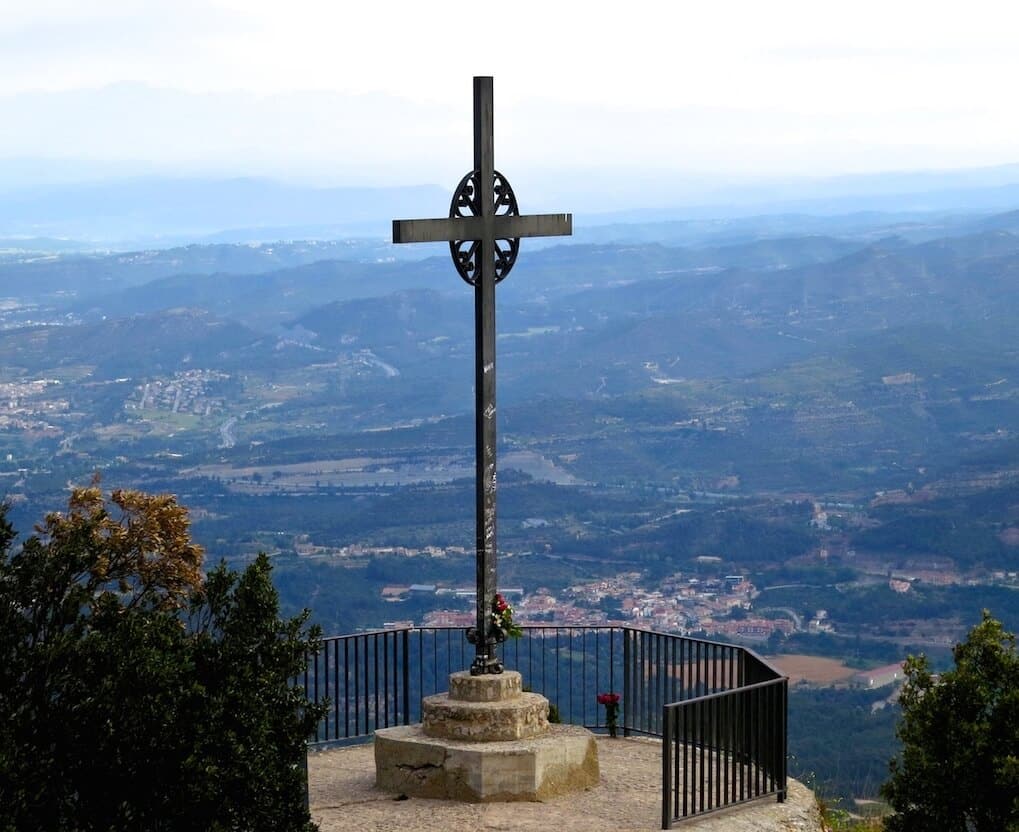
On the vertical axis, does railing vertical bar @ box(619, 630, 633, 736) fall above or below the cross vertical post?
below

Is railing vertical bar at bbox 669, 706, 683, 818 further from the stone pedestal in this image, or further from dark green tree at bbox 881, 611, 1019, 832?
dark green tree at bbox 881, 611, 1019, 832

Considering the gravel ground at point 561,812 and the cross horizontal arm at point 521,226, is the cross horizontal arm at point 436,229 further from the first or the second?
the gravel ground at point 561,812

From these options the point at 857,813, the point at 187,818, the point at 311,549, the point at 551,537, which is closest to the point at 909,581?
the point at 551,537

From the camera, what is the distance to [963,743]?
12.0 m

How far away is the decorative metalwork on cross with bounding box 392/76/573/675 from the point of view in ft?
46.7

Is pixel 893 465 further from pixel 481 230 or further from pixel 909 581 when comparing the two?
pixel 481 230

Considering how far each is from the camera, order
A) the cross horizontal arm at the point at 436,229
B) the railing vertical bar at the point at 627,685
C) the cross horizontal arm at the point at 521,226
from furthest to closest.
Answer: the railing vertical bar at the point at 627,685
the cross horizontal arm at the point at 521,226
the cross horizontal arm at the point at 436,229

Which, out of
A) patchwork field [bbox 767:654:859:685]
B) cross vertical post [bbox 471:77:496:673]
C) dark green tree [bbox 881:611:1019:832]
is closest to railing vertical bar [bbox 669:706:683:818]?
dark green tree [bbox 881:611:1019:832]

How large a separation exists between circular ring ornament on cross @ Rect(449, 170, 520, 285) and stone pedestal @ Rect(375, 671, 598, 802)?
129 inches

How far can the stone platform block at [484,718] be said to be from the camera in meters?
13.7

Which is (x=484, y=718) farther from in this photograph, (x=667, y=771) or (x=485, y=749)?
(x=667, y=771)

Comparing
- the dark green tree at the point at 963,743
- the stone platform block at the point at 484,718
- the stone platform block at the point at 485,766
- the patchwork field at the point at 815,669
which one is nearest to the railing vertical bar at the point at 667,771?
the stone platform block at the point at 485,766

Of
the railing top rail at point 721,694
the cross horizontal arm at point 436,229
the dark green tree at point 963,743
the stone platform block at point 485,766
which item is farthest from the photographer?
the cross horizontal arm at point 436,229

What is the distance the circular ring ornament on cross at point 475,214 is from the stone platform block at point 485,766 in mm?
3688
